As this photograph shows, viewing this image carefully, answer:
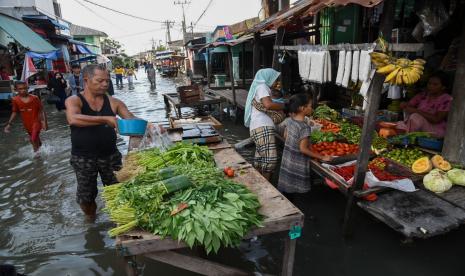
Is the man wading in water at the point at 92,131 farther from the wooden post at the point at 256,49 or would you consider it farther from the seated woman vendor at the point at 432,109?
the wooden post at the point at 256,49

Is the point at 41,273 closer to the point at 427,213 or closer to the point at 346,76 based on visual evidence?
the point at 427,213

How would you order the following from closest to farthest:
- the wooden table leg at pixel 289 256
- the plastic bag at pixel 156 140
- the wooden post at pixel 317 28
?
the wooden table leg at pixel 289 256 → the plastic bag at pixel 156 140 → the wooden post at pixel 317 28

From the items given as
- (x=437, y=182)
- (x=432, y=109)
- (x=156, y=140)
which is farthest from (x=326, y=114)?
(x=156, y=140)

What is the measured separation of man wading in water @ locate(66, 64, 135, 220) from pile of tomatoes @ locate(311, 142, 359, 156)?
2.88 m

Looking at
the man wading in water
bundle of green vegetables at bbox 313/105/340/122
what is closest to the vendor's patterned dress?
the man wading in water

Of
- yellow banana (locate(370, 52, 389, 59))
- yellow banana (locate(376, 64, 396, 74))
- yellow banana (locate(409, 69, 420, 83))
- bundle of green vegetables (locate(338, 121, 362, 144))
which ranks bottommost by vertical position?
bundle of green vegetables (locate(338, 121, 362, 144))

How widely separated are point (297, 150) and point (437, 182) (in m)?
1.60

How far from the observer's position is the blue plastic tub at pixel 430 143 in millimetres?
4285

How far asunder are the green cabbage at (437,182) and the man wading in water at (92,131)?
3560mm

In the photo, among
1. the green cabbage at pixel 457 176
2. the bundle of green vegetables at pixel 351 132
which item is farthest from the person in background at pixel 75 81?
the green cabbage at pixel 457 176

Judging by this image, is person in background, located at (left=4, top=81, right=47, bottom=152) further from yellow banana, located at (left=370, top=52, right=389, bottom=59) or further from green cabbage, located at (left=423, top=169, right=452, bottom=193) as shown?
green cabbage, located at (left=423, top=169, right=452, bottom=193)

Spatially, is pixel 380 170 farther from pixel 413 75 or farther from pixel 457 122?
pixel 413 75

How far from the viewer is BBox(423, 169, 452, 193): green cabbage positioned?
3514 mm

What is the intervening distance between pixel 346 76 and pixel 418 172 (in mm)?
1861
